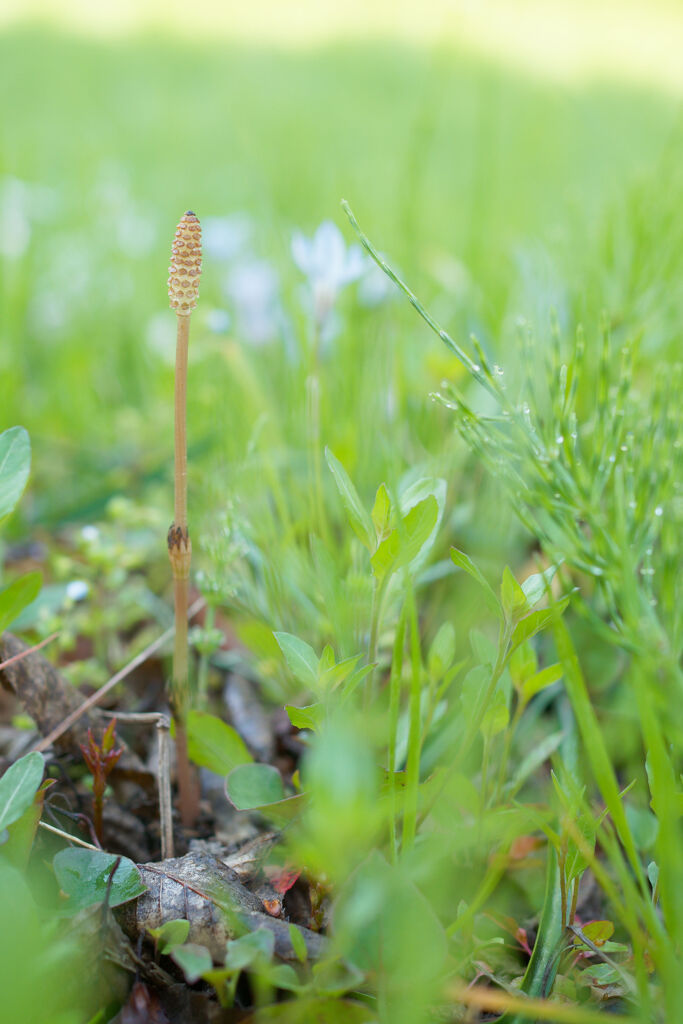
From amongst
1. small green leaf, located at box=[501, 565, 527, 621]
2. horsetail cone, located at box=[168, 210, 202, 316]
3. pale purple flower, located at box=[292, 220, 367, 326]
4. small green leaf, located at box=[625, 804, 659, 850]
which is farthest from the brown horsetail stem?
pale purple flower, located at box=[292, 220, 367, 326]

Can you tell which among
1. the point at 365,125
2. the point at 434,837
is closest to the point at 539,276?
the point at 434,837

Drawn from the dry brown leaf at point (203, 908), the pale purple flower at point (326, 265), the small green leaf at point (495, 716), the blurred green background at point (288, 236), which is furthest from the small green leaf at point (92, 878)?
the pale purple flower at point (326, 265)

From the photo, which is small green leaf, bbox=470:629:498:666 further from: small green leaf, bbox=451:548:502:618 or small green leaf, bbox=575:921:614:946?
small green leaf, bbox=575:921:614:946

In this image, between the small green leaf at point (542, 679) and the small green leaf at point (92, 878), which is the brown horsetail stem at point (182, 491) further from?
the small green leaf at point (542, 679)

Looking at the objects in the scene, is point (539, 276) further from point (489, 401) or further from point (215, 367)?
point (215, 367)

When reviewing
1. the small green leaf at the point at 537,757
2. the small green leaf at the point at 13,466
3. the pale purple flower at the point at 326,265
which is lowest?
the small green leaf at the point at 537,757

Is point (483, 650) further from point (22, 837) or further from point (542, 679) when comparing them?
point (22, 837)

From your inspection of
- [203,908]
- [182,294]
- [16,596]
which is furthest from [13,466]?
[203,908]
